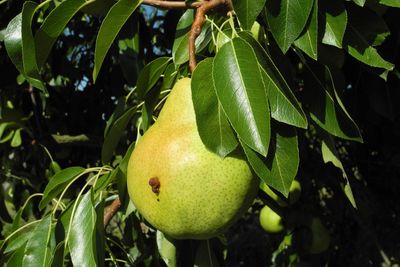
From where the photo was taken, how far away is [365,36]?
98 centimetres

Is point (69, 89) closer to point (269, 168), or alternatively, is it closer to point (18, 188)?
point (18, 188)

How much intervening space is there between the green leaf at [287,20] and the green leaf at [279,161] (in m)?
0.13

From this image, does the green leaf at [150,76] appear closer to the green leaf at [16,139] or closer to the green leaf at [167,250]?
the green leaf at [167,250]

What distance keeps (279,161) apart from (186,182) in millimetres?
135

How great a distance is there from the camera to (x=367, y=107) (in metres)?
1.69

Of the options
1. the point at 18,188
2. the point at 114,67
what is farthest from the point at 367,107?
the point at 18,188

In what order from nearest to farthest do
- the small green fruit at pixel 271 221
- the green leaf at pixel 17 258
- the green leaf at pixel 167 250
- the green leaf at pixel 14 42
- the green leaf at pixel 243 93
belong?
the green leaf at pixel 243 93 < the green leaf at pixel 14 42 < the green leaf at pixel 17 258 < the green leaf at pixel 167 250 < the small green fruit at pixel 271 221

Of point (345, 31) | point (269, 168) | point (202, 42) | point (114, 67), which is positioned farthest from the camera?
point (114, 67)

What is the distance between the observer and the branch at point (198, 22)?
33.6 inches

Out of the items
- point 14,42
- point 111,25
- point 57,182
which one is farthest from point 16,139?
point 111,25

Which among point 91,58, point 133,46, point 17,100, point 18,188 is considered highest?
point 133,46

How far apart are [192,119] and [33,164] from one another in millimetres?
1679

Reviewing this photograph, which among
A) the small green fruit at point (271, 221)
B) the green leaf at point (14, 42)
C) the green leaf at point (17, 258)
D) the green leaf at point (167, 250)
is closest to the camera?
the green leaf at point (14, 42)

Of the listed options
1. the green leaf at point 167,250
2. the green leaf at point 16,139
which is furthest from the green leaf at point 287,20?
the green leaf at point 16,139
